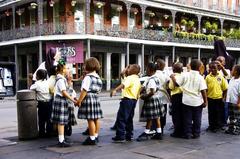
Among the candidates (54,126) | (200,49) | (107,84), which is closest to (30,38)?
(107,84)

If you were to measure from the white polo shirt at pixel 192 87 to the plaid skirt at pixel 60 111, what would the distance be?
2589mm

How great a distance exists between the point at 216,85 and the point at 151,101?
2100mm

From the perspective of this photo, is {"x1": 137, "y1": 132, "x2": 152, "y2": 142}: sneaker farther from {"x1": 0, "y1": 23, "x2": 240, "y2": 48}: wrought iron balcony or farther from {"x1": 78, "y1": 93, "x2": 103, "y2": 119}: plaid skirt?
{"x1": 0, "y1": 23, "x2": 240, "y2": 48}: wrought iron balcony

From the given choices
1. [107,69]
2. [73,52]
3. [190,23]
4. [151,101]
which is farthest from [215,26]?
[151,101]

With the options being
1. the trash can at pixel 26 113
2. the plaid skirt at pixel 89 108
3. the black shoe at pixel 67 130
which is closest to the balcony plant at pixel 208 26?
the black shoe at pixel 67 130

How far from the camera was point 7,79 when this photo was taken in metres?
6.93

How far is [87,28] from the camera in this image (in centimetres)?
2742

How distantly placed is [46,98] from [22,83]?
23.2 m

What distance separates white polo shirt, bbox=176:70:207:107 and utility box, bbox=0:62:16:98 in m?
3.64

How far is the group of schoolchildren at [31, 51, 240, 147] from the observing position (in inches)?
310

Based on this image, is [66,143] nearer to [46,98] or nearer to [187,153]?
[46,98]

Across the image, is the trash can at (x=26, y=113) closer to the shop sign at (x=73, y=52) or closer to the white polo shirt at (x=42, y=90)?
the white polo shirt at (x=42, y=90)

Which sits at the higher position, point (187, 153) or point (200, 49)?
point (200, 49)

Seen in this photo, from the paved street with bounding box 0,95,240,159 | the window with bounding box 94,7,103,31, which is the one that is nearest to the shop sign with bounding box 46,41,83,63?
the window with bounding box 94,7,103,31
